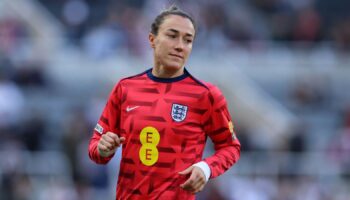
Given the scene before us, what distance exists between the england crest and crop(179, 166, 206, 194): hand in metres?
0.43

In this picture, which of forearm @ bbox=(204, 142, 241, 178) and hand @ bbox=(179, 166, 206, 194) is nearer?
hand @ bbox=(179, 166, 206, 194)

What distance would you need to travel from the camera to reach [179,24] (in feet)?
25.8

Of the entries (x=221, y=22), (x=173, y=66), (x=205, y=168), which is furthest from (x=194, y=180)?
(x=221, y=22)

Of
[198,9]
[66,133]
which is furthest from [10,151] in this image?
[198,9]

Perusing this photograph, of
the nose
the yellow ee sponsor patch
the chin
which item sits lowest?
the yellow ee sponsor patch

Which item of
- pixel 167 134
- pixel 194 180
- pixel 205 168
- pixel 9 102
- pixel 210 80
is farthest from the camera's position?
pixel 210 80

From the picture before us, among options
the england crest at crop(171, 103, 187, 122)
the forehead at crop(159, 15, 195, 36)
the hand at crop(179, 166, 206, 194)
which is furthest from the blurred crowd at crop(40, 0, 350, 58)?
the hand at crop(179, 166, 206, 194)

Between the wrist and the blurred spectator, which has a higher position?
the wrist

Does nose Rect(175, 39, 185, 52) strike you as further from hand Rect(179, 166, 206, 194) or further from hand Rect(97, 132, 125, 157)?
hand Rect(179, 166, 206, 194)

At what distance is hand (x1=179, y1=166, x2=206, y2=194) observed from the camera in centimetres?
739

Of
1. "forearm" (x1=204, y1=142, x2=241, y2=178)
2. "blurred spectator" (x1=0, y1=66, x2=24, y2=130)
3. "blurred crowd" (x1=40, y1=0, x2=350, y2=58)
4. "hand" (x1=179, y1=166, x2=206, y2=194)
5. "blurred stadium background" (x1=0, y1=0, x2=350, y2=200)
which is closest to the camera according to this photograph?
"hand" (x1=179, y1=166, x2=206, y2=194)

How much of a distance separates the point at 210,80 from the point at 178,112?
40.3 feet

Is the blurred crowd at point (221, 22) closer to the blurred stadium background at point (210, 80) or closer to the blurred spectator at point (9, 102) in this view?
the blurred stadium background at point (210, 80)

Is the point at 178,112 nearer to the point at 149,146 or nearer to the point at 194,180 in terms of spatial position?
the point at 149,146
